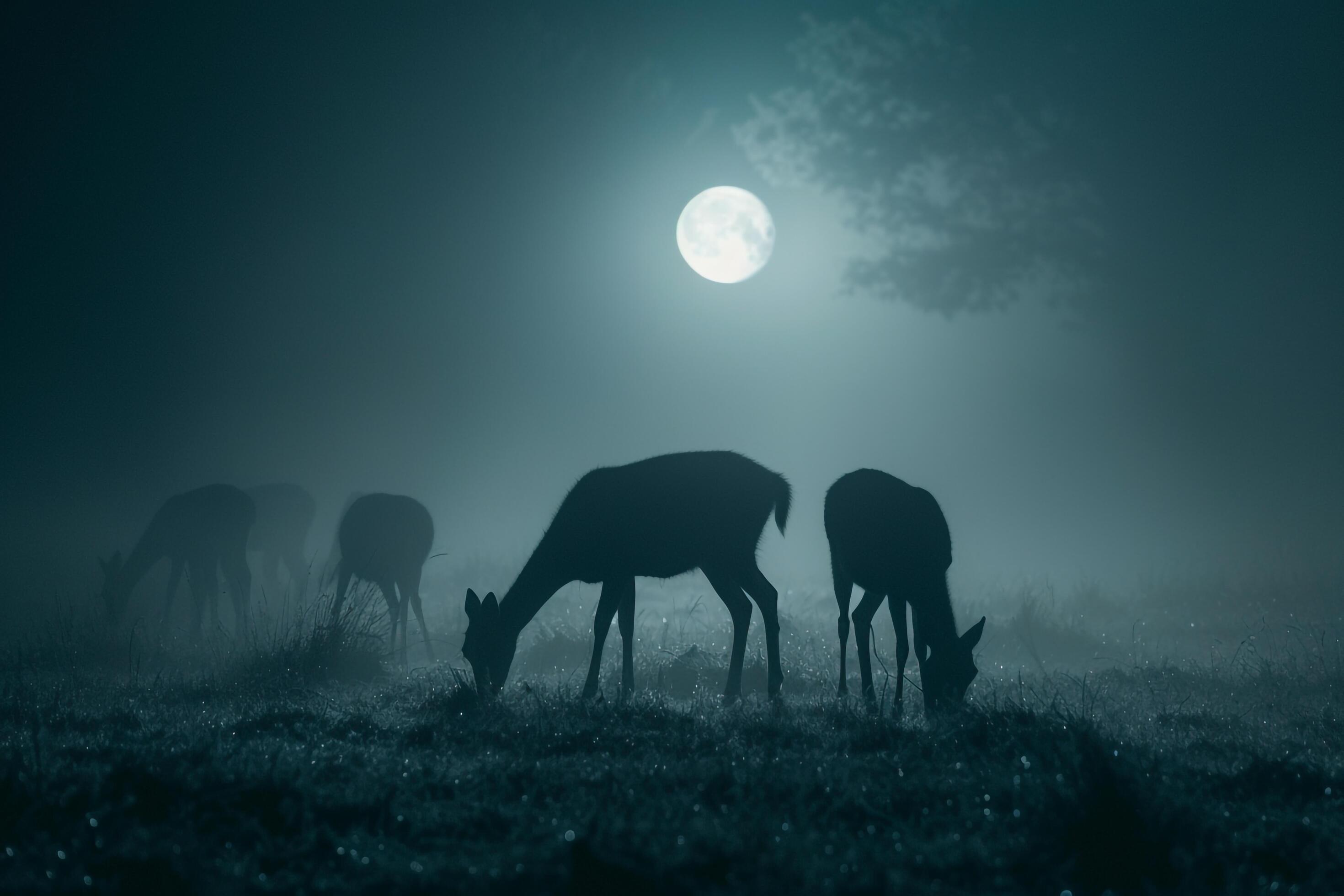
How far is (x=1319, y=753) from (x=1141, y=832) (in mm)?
3131

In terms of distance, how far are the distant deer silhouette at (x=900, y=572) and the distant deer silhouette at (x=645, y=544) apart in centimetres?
79

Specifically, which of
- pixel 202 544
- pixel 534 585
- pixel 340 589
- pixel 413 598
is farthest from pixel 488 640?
pixel 202 544

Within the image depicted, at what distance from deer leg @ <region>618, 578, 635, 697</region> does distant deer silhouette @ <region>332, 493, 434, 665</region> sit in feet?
19.6

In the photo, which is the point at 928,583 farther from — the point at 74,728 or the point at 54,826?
the point at 74,728

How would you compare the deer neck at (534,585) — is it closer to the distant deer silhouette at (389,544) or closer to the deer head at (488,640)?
the deer head at (488,640)

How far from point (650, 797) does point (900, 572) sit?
4099mm

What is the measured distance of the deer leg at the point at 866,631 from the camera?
20.9 feet

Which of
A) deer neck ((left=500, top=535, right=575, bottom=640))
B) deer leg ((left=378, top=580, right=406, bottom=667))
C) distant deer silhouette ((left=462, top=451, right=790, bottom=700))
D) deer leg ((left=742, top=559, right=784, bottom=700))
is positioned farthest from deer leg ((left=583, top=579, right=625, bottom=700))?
deer leg ((left=378, top=580, right=406, bottom=667))

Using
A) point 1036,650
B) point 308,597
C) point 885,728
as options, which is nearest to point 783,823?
point 885,728

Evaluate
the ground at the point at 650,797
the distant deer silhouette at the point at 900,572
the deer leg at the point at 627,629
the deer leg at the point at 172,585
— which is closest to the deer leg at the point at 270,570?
the deer leg at the point at 172,585

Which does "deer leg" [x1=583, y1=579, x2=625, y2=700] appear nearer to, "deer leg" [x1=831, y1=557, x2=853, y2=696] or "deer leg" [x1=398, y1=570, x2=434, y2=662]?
"deer leg" [x1=831, y1=557, x2=853, y2=696]

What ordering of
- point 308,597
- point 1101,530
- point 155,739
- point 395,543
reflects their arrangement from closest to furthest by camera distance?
point 155,739 < point 395,543 < point 308,597 < point 1101,530

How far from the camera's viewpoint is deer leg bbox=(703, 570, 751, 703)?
22.3 feet

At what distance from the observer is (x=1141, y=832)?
2799mm
